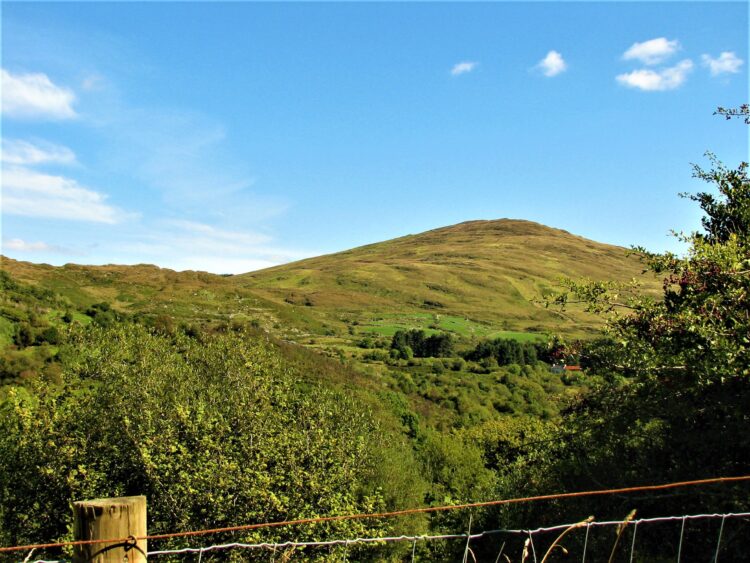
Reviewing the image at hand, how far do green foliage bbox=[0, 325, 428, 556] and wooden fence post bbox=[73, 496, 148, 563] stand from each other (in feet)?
53.7

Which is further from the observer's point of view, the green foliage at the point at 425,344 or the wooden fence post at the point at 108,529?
the green foliage at the point at 425,344

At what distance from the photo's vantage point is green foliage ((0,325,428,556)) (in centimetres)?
1855

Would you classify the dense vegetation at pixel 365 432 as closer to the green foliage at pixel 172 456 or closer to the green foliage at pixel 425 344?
the green foliage at pixel 172 456

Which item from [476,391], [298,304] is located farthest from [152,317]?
[298,304]

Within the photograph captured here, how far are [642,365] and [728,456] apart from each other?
6.63 ft

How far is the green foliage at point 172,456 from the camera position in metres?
18.5

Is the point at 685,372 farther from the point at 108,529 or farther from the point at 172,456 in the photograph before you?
the point at 172,456

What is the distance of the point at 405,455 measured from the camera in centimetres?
4069

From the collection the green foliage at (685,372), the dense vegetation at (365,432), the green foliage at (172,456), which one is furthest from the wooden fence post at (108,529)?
the green foliage at (172,456)

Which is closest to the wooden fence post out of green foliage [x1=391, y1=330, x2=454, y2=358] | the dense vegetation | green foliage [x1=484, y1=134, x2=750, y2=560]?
the dense vegetation

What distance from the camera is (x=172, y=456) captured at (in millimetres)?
19375

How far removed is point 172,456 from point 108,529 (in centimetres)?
1849

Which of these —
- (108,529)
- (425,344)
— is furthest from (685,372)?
(425,344)

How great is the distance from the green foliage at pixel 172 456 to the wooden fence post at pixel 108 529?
16.4m
